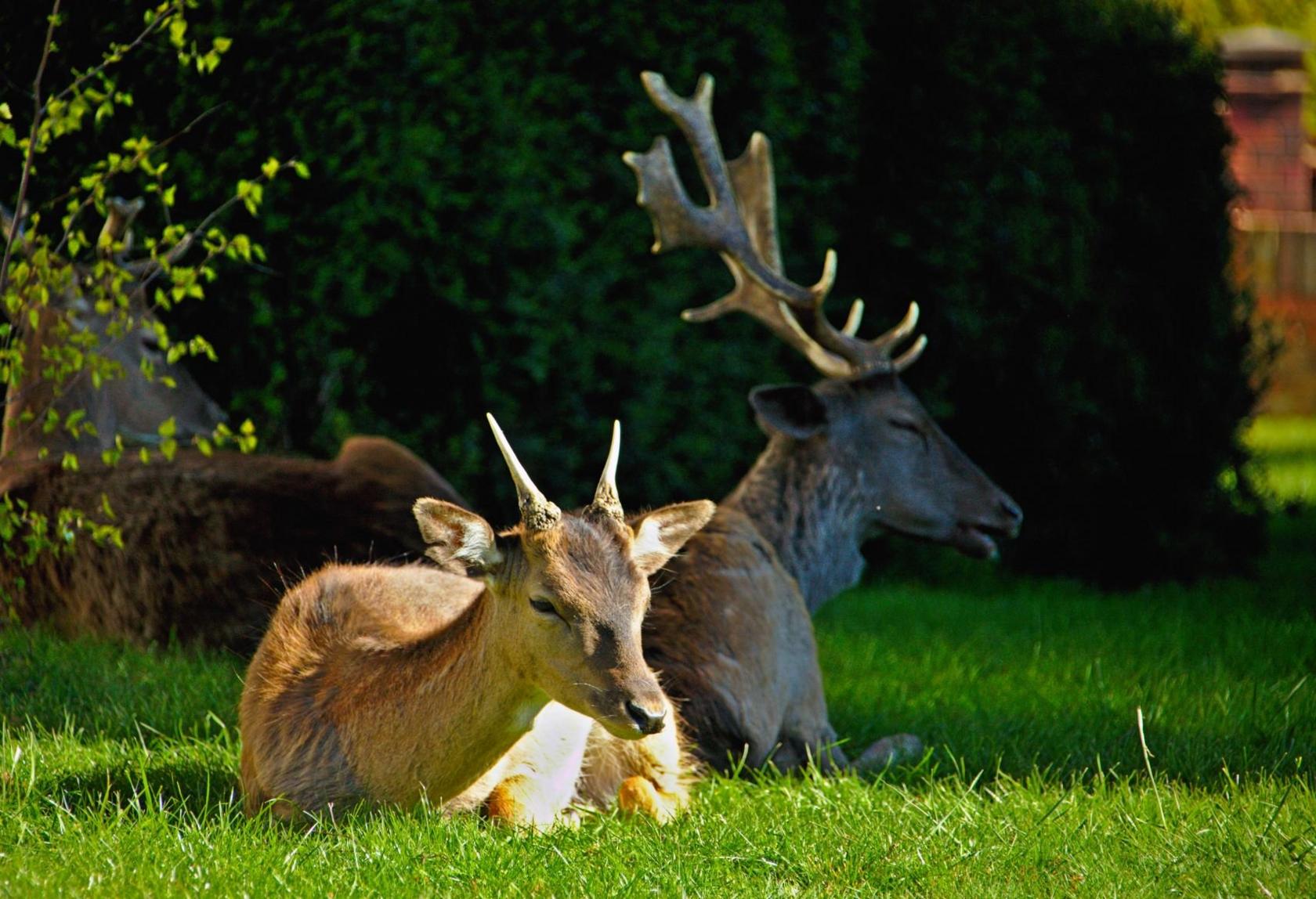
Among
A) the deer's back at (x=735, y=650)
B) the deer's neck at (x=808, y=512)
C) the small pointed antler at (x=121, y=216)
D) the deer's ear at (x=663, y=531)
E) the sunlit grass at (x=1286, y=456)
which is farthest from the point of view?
the sunlit grass at (x=1286, y=456)

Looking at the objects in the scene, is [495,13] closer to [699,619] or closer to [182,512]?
[182,512]

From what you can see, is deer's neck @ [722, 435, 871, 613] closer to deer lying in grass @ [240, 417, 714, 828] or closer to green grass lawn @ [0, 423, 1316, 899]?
green grass lawn @ [0, 423, 1316, 899]

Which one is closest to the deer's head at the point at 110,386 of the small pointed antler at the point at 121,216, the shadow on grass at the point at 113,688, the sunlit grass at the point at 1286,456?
the small pointed antler at the point at 121,216

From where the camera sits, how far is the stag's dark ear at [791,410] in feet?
21.3

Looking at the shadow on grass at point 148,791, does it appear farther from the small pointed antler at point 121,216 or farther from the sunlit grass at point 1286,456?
the sunlit grass at point 1286,456

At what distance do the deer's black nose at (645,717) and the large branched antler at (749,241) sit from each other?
3.11m

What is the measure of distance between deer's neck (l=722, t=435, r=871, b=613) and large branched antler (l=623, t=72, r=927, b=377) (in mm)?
434

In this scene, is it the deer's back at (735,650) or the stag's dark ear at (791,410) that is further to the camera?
the stag's dark ear at (791,410)

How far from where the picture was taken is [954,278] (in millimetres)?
9328

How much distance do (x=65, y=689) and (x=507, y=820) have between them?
6.09ft

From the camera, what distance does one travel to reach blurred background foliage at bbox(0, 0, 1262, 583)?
7141 millimetres

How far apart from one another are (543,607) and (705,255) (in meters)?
4.81

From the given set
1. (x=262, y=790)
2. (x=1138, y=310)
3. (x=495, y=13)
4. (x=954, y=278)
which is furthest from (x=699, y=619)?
(x=1138, y=310)

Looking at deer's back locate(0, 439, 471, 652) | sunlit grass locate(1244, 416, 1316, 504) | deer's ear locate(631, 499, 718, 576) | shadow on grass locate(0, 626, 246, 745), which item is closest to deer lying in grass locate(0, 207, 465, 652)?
deer's back locate(0, 439, 471, 652)
